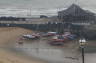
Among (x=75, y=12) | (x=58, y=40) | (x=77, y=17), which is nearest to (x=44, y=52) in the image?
(x=58, y=40)

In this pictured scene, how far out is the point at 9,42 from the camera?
25.8 metres

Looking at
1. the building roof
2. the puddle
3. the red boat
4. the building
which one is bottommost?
the puddle

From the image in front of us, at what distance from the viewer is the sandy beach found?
2135cm

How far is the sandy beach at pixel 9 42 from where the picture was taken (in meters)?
21.4

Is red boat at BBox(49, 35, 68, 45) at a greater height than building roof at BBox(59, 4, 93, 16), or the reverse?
building roof at BBox(59, 4, 93, 16)

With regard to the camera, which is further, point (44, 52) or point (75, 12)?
point (75, 12)

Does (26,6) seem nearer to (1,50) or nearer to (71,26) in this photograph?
(71,26)

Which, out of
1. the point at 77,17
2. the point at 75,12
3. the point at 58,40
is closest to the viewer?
the point at 58,40

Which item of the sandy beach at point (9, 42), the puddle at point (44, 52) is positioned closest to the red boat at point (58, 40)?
the puddle at point (44, 52)

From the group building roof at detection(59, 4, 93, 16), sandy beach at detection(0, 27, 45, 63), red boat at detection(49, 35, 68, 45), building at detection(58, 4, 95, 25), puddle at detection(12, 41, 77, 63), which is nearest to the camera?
sandy beach at detection(0, 27, 45, 63)

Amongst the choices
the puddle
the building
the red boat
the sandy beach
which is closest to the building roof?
the building

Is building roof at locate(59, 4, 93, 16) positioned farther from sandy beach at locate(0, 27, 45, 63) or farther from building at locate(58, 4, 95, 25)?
sandy beach at locate(0, 27, 45, 63)

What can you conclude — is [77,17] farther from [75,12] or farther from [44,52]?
[44,52]

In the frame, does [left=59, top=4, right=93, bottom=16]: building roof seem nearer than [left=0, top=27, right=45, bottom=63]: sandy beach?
No
